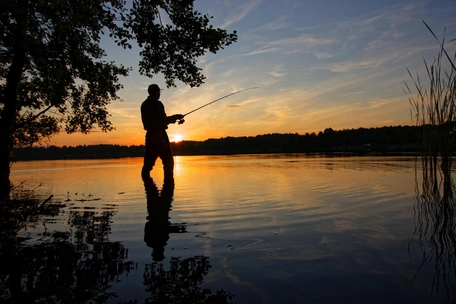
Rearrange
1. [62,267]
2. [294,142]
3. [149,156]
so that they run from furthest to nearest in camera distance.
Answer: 1. [294,142]
2. [149,156]
3. [62,267]

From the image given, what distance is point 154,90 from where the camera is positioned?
10586 mm

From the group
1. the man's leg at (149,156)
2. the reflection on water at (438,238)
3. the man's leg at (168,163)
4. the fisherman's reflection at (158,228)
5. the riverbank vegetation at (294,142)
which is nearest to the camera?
the reflection on water at (438,238)

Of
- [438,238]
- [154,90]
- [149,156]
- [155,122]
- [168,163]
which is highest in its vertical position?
[154,90]

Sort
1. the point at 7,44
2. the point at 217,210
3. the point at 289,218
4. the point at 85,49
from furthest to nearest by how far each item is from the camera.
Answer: the point at 85,49 → the point at 7,44 → the point at 217,210 → the point at 289,218

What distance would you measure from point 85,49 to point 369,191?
444 inches

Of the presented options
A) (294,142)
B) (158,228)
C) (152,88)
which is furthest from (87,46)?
(294,142)

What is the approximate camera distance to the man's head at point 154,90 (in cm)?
1056

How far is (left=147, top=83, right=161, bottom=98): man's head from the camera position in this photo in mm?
10562

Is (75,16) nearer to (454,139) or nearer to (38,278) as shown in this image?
(38,278)

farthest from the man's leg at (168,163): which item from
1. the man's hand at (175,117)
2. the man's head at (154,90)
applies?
the man's head at (154,90)

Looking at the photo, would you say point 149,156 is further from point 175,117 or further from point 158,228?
point 158,228

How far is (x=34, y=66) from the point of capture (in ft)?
40.1

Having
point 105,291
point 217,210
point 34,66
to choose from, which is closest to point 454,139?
point 217,210

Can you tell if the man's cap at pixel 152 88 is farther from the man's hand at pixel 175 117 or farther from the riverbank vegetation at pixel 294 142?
the riverbank vegetation at pixel 294 142
